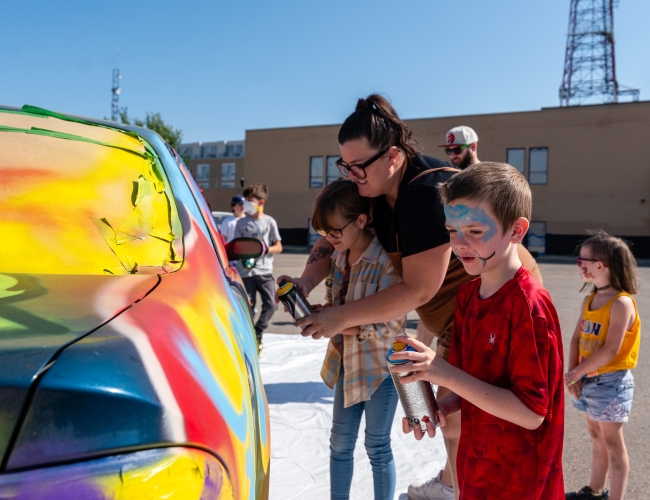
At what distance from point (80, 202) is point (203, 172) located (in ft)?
153

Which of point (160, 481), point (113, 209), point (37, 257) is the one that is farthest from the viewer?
point (113, 209)

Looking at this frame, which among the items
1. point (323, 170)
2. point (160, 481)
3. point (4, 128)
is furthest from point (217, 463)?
point (323, 170)

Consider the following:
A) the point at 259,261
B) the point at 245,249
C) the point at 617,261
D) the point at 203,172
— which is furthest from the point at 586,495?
the point at 203,172

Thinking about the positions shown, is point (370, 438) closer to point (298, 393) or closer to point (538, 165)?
point (298, 393)

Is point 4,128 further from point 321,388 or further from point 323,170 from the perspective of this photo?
point 323,170

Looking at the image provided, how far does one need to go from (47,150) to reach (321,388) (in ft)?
11.6

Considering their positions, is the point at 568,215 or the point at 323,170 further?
the point at 323,170

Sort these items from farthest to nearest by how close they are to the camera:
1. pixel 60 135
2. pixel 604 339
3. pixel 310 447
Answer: pixel 310 447 → pixel 604 339 → pixel 60 135

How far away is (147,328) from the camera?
1.03 metres

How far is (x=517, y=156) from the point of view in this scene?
28.4m

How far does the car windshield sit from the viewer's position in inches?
58.8

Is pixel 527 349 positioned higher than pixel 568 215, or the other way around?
pixel 568 215

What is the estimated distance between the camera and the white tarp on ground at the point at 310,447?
3.20 m

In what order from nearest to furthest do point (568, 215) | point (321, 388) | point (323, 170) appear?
point (321, 388)
point (568, 215)
point (323, 170)
